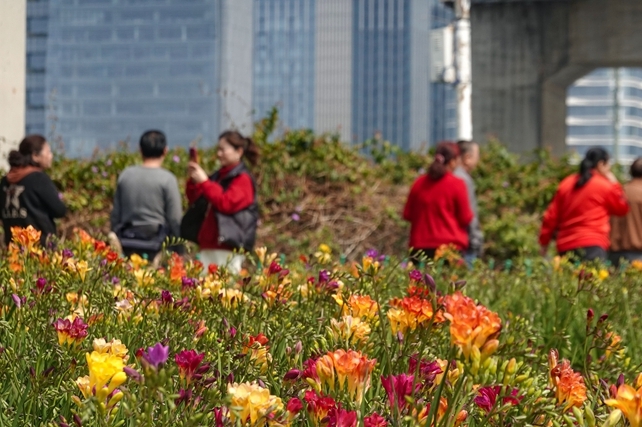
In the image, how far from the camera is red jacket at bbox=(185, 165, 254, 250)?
620cm

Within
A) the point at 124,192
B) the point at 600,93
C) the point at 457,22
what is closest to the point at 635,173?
the point at 124,192

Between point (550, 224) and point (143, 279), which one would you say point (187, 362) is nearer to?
point (143, 279)

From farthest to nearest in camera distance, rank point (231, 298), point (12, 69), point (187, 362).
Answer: point (12, 69), point (231, 298), point (187, 362)

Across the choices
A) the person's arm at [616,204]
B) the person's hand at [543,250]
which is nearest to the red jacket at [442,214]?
the person's hand at [543,250]

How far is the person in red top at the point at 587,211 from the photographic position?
742 cm

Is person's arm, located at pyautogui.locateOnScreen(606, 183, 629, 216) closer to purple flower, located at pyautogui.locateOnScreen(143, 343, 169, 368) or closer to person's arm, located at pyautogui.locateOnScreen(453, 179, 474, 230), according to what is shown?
person's arm, located at pyautogui.locateOnScreen(453, 179, 474, 230)

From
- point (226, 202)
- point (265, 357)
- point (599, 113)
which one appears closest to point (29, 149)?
point (226, 202)

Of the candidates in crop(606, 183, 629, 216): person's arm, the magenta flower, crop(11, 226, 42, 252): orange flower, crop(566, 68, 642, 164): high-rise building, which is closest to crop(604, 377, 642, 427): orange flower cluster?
the magenta flower

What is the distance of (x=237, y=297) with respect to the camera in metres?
2.55

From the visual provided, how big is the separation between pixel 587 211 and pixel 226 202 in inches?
106

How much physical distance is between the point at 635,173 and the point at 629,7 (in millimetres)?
7491

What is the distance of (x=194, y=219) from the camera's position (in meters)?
6.48

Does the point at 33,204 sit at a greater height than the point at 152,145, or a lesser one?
lesser

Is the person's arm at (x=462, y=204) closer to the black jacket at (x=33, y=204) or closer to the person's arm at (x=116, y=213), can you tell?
the person's arm at (x=116, y=213)
